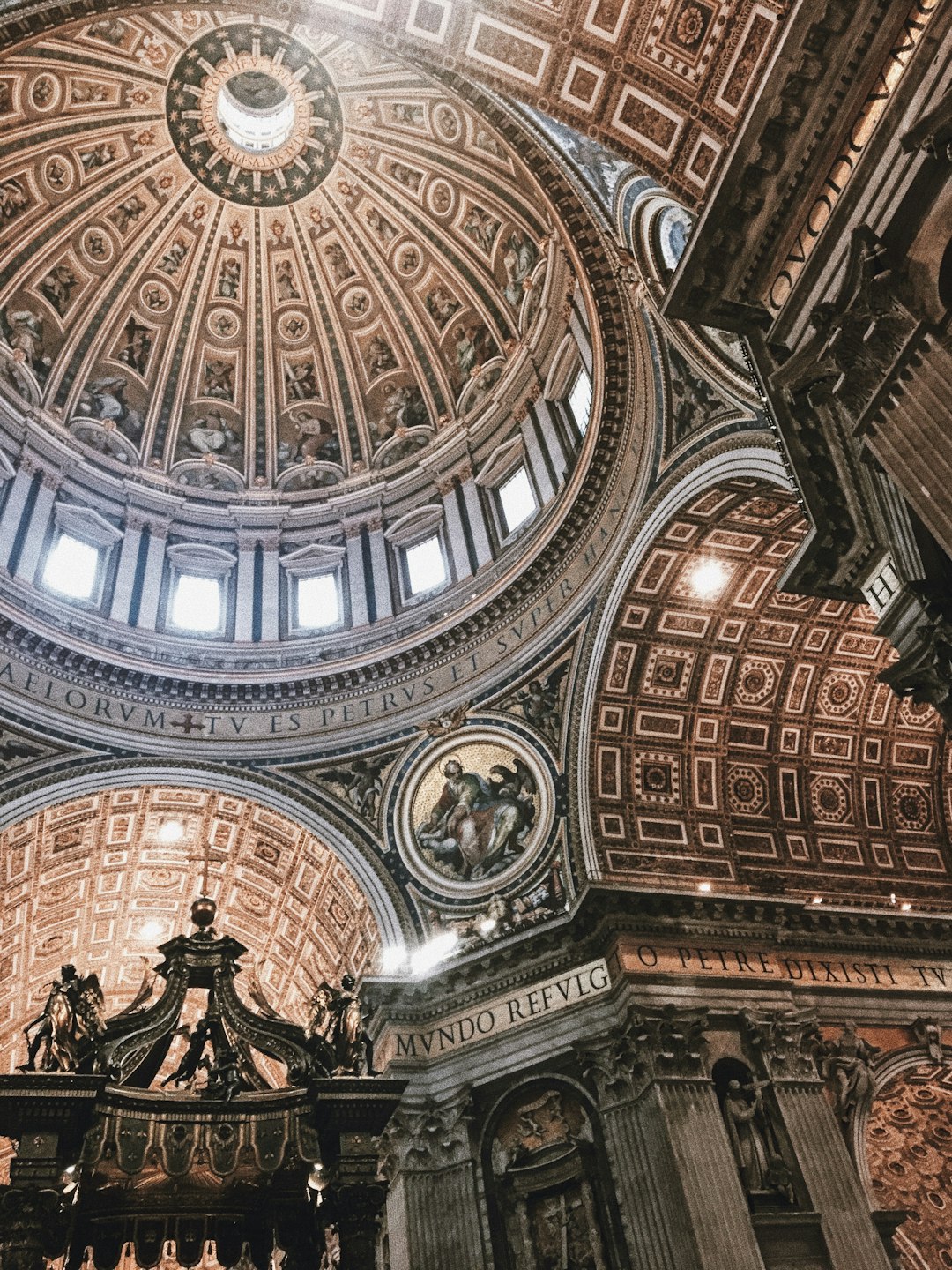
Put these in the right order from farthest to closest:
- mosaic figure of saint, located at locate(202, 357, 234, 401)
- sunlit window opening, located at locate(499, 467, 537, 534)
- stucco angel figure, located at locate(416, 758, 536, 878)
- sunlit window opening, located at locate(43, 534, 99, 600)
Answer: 1. mosaic figure of saint, located at locate(202, 357, 234, 401)
2. sunlit window opening, located at locate(499, 467, 537, 534)
3. sunlit window opening, located at locate(43, 534, 99, 600)
4. stucco angel figure, located at locate(416, 758, 536, 878)

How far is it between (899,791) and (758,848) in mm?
3025

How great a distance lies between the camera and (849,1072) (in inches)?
574

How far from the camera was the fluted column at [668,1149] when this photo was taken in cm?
1231

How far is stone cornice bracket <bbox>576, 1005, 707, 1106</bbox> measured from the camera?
13.6 m

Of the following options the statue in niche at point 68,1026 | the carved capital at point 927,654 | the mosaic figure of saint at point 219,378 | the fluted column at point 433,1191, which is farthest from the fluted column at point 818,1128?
the mosaic figure of saint at point 219,378

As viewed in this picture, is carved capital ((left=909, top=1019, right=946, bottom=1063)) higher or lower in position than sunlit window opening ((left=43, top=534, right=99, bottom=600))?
lower

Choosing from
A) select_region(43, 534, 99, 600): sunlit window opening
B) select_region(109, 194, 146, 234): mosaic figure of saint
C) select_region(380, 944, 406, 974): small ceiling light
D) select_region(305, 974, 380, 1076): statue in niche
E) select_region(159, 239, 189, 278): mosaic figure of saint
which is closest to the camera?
select_region(305, 974, 380, 1076): statue in niche

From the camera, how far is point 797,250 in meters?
8.30

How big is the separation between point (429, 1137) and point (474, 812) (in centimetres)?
502

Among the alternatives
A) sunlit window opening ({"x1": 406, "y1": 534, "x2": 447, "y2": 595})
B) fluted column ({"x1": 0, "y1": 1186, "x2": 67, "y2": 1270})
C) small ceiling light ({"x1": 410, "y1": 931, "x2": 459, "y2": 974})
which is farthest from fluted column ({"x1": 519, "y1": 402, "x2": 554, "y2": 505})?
fluted column ({"x1": 0, "y1": 1186, "x2": 67, "y2": 1270})

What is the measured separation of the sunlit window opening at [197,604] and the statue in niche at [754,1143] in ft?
41.0

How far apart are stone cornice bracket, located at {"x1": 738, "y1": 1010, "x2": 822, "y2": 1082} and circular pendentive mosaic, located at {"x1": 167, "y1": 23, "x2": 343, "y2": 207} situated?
61.2 ft

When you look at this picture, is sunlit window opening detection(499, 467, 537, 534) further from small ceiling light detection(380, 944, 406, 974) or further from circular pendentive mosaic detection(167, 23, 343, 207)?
circular pendentive mosaic detection(167, 23, 343, 207)

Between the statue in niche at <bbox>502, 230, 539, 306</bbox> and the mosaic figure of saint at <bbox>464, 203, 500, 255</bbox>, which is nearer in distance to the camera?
the statue in niche at <bbox>502, 230, 539, 306</bbox>
